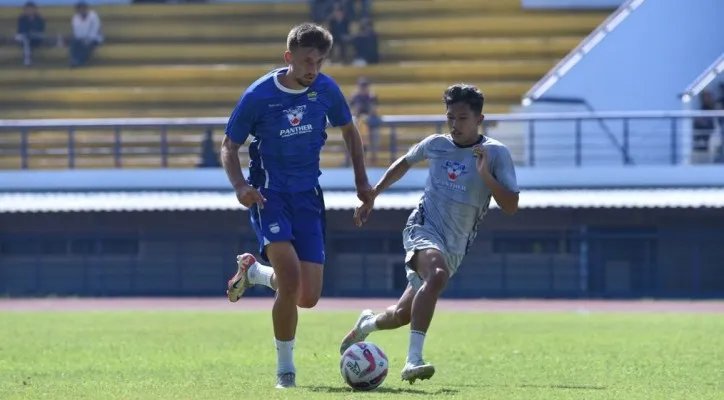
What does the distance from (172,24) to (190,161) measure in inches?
226

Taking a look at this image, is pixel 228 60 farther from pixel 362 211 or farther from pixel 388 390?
pixel 388 390

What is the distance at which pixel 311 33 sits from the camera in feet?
34.9

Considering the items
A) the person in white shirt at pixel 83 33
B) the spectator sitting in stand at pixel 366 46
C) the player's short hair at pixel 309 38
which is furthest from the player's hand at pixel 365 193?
the person in white shirt at pixel 83 33

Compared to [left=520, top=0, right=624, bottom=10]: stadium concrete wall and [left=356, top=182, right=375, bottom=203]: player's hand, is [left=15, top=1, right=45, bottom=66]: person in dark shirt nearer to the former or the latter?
[left=520, top=0, right=624, bottom=10]: stadium concrete wall

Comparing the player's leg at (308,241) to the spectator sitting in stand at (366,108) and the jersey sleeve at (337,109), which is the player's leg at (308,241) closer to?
the jersey sleeve at (337,109)

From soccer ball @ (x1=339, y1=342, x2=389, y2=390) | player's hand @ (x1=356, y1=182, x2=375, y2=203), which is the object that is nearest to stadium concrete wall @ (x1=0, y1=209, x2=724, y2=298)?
player's hand @ (x1=356, y1=182, x2=375, y2=203)

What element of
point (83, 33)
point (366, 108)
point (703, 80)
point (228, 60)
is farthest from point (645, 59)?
point (83, 33)

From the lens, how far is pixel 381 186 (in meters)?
11.6

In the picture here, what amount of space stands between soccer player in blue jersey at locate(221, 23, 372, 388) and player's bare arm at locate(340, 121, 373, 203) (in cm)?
29

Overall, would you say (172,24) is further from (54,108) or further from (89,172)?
(89,172)

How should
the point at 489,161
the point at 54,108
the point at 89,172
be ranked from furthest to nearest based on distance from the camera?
the point at 54,108 < the point at 89,172 < the point at 489,161

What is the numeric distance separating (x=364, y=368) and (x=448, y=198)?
160 cm

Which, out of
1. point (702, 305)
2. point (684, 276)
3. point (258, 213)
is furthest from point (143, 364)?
point (684, 276)

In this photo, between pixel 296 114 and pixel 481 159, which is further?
pixel 481 159
